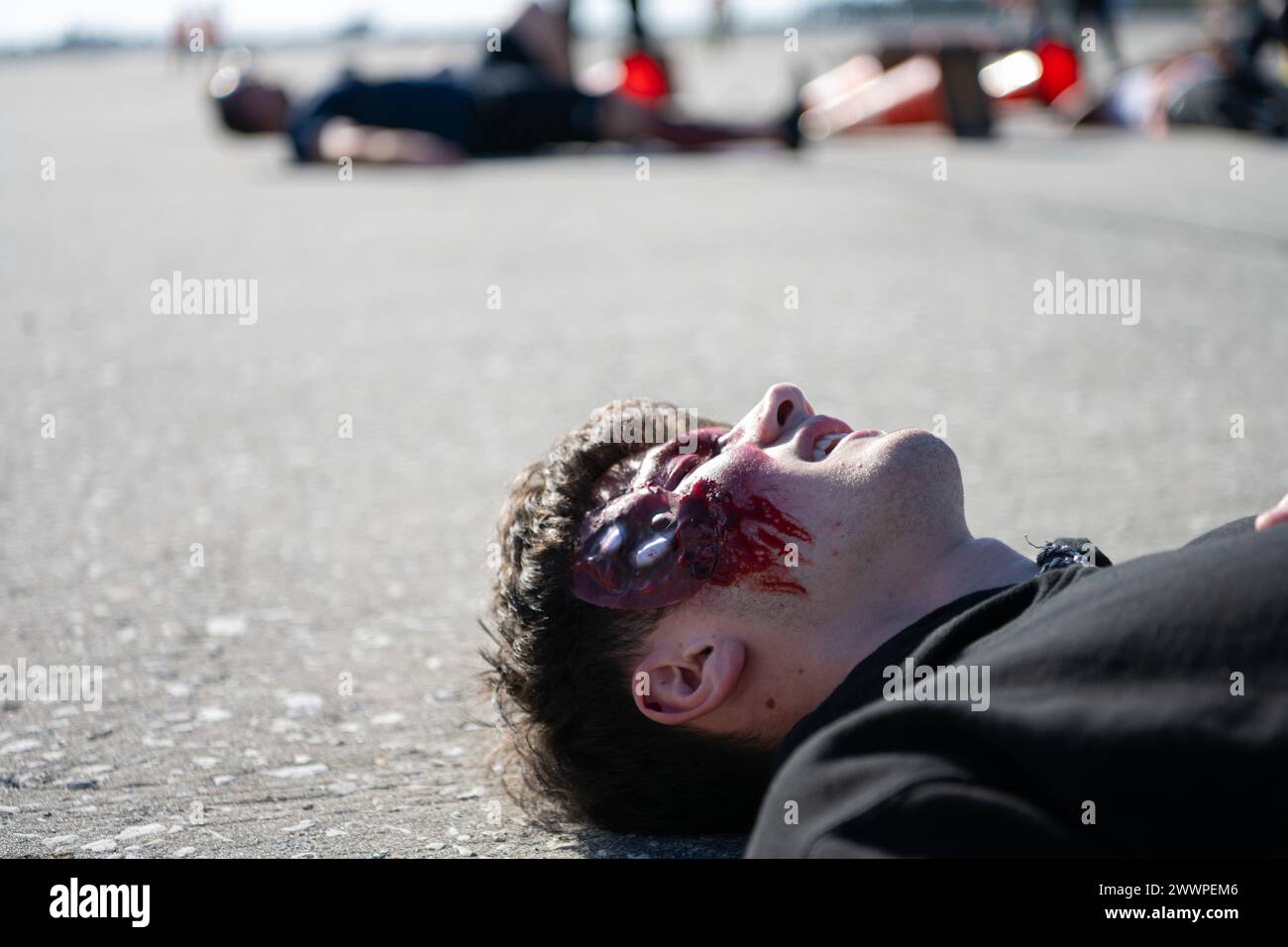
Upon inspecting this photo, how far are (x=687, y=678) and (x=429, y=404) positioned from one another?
3.54 metres

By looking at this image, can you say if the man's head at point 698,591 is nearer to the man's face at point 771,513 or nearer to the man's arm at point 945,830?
the man's face at point 771,513

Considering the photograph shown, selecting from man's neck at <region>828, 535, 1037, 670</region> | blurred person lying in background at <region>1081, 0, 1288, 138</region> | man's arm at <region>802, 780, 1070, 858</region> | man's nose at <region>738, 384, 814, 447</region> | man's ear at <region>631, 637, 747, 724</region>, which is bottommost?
→ man's arm at <region>802, 780, 1070, 858</region>

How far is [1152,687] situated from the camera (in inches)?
69.6

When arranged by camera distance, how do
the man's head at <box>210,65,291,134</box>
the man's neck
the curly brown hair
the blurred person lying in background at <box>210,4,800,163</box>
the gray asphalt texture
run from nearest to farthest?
the man's neck
the curly brown hair
the gray asphalt texture
the blurred person lying in background at <box>210,4,800,163</box>
the man's head at <box>210,65,291,134</box>

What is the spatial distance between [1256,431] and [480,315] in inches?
153

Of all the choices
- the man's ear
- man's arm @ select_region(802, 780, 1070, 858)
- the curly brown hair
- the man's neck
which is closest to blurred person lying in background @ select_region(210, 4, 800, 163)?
the curly brown hair

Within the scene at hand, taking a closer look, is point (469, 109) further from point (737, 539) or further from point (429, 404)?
point (737, 539)

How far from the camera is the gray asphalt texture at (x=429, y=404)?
9.34 ft

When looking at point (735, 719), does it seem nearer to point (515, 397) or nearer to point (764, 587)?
point (764, 587)

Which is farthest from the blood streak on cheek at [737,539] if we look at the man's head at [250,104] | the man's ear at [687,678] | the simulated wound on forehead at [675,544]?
the man's head at [250,104]

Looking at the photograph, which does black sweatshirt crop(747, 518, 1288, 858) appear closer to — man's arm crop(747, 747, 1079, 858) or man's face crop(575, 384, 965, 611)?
man's arm crop(747, 747, 1079, 858)

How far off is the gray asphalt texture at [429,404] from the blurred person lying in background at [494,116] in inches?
105

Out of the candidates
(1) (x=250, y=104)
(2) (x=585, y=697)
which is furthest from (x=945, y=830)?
(1) (x=250, y=104)

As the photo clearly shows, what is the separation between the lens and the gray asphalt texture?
9.34 feet
